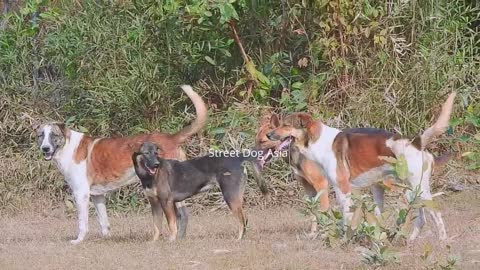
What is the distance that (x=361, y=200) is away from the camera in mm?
8352

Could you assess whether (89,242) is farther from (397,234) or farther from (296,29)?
(296,29)

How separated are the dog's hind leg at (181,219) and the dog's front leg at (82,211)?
101cm

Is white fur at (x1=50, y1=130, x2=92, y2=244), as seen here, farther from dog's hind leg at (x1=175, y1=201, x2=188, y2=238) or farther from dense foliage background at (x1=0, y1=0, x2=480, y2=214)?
dense foliage background at (x1=0, y1=0, x2=480, y2=214)

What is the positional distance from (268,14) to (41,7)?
3.68 meters

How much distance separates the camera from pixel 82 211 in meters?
10.9

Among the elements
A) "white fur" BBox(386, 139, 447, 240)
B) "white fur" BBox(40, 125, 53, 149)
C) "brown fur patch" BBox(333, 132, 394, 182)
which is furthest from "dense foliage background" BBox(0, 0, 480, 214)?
"white fur" BBox(386, 139, 447, 240)

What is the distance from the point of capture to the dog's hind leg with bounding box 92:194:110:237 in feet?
36.7

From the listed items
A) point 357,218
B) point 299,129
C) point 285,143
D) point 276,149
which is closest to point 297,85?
point 276,149

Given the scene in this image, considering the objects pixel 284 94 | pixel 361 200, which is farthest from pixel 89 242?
pixel 284 94

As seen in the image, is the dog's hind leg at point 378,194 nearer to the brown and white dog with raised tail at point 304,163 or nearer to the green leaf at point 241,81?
the brown and white dog with raised tail at point 304,163

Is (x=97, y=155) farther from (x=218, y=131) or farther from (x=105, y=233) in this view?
(x=218, y=131)

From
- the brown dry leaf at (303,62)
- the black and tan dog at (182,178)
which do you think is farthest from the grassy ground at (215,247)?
the brown dry leaf at (303,62)

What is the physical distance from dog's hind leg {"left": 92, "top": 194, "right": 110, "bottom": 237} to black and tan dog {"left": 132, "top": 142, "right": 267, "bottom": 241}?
1.10 m

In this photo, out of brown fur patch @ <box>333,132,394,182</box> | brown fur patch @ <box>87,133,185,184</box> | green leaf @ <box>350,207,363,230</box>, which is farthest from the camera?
brown fur patch @ <box>87,133,185,184</box>
